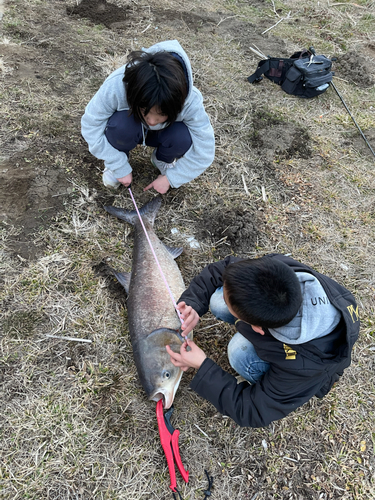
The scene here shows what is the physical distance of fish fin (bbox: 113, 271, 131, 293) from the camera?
296 centimetres

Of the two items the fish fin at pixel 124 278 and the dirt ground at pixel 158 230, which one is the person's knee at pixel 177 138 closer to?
the dirt ground at pixel 158 230

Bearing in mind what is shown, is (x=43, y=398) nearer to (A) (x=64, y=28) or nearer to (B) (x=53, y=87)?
(B) (x=53, y=87)

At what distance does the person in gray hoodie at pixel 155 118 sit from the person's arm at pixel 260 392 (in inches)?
76.3

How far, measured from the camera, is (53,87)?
432 cm

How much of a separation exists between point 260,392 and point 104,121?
8.50 ft

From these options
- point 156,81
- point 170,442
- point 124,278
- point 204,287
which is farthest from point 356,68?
point 170,442

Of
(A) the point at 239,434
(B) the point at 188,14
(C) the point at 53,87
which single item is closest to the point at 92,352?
(A) the point at 239,434

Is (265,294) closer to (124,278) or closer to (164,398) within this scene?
(164,398)

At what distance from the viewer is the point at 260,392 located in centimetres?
203

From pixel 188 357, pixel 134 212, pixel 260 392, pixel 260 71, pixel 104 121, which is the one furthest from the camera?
pixel 260 71

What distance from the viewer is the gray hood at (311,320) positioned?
179cm

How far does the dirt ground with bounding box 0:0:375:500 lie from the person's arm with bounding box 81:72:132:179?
590 mm

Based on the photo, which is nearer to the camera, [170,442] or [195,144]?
[170,442]

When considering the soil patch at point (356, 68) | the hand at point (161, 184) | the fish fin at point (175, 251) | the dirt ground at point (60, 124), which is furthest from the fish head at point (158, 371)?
the soil patch at point (356, 68)
